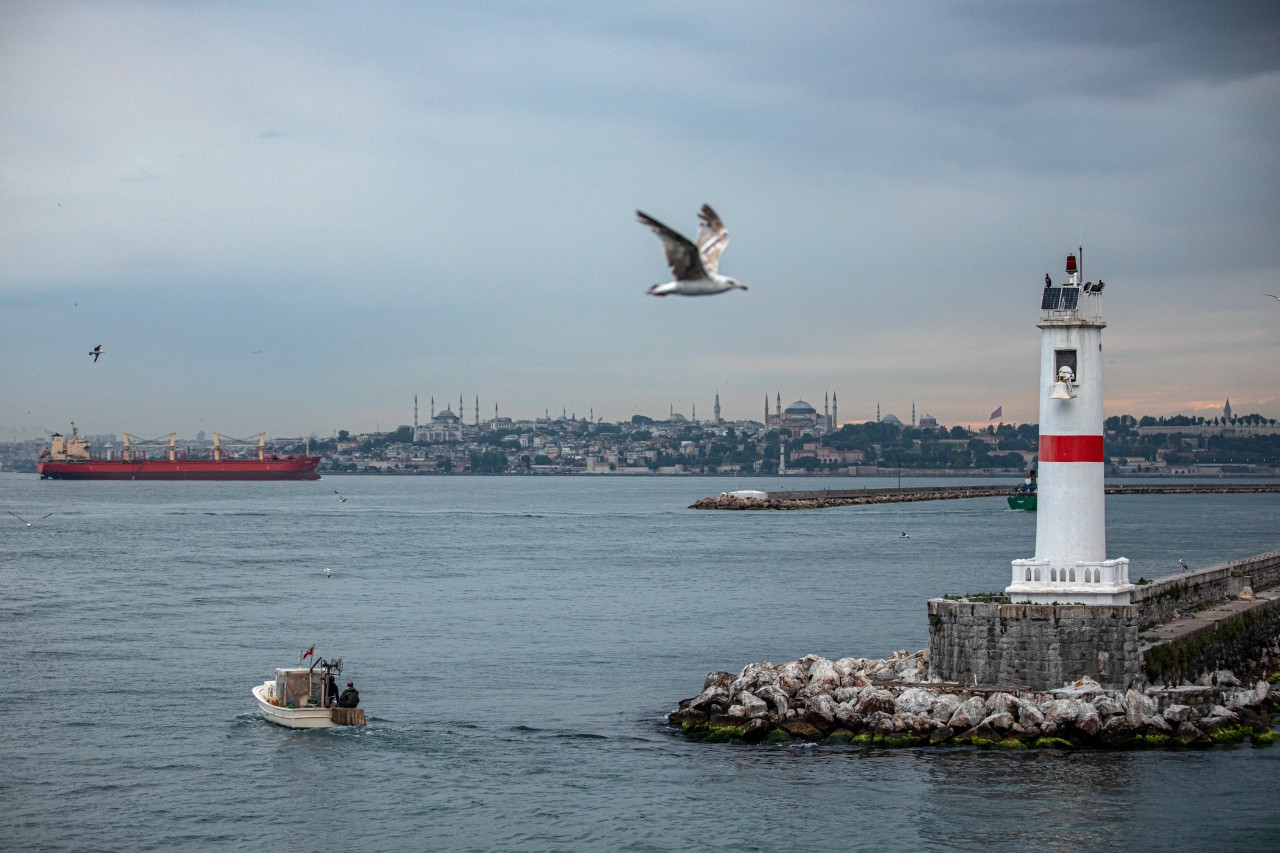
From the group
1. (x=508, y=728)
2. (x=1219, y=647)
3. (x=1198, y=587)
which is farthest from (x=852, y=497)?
(x=508, y=728)

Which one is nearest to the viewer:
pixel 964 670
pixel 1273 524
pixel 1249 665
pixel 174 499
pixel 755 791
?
pixel 755 791

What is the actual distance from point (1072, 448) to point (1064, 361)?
1.11 metres

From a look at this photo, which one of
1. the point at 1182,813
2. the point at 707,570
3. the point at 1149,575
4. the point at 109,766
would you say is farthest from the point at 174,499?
the point at 1182,813

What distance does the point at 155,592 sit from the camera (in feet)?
137

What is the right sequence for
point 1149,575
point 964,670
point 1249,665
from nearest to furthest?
point 964,670 → point 1249,665 → point 1149,575

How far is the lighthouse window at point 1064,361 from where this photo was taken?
1870 cm

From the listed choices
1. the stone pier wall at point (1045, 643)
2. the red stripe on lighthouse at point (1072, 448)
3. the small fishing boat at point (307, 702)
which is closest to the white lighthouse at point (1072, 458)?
the red stripe on lighthouse at point (1072, 448)

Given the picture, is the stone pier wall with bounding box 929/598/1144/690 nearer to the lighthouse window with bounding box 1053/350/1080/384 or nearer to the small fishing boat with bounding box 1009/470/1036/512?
the lighthouse window with bounding box 1053/350/1080/384

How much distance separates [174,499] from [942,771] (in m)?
109

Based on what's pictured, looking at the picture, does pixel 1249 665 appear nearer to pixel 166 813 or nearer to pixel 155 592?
pixel 166 813

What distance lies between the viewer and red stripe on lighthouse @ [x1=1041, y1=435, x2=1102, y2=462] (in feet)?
61.2

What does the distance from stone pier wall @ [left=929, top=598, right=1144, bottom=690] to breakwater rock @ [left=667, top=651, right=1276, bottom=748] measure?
0.21m

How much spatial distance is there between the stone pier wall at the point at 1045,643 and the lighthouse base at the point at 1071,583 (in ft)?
1.10

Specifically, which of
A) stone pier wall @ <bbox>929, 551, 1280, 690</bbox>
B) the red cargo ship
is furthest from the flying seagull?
the red cargo ship
